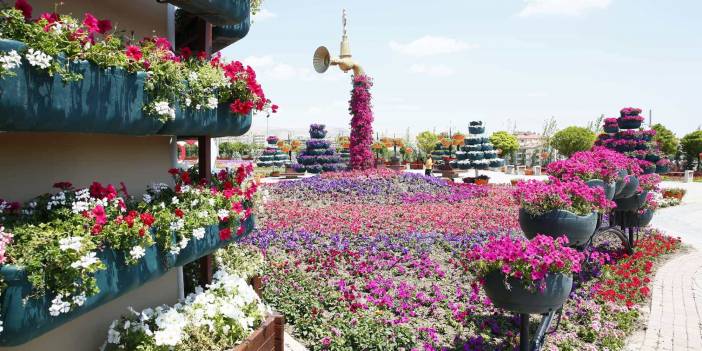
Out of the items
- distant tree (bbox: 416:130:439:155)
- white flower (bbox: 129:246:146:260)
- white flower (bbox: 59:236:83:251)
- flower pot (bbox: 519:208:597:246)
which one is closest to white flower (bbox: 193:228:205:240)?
white flower (bbox: 129:246:146:260)

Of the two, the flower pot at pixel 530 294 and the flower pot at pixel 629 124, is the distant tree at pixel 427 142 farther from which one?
the flower pot at pixel 530 294

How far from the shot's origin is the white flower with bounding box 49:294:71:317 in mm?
2764

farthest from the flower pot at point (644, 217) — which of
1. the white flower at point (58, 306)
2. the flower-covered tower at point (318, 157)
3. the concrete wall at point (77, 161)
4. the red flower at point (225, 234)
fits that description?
the flower-covered tower at point (318, 157)

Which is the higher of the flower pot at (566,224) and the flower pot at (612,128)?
the flower pot at (612,128)

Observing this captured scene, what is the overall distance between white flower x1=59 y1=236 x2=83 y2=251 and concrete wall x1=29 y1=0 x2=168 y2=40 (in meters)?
1.72

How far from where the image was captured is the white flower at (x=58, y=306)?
276cm

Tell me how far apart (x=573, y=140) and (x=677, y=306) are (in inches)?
1336

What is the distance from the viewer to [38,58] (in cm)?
259

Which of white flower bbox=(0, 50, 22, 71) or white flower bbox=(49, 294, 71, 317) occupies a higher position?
white flower bbox=(0, 50, 22, 71)

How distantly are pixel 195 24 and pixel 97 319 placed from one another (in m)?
3.12

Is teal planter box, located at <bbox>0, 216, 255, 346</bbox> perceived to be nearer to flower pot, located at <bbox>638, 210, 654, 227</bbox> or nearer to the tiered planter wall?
the tiered planter wall

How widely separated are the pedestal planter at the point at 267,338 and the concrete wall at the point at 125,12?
2.92 meters

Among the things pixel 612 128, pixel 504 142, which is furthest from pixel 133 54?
pixel 504 142

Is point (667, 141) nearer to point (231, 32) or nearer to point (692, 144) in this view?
point (692, 144)
